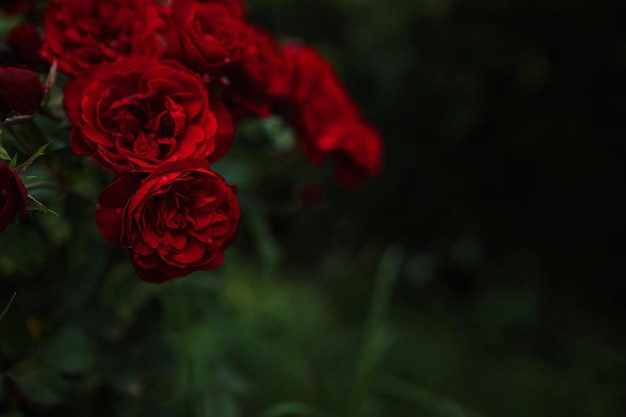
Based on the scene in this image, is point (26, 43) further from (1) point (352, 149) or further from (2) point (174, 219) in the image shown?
(1) point (352, 149)

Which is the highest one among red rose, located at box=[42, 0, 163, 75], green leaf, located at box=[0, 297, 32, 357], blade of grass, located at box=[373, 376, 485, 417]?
red rose, located at box=[42, 0, 163, 75]

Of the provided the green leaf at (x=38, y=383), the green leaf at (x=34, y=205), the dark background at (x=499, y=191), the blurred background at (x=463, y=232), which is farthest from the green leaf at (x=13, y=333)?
the dark background at (x=499, y=191)

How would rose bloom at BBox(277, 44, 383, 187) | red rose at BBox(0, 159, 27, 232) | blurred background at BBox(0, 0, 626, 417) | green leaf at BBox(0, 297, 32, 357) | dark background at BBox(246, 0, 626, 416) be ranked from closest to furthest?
red rose at BBox(0, 159, 27, 232) → green leaf at BBox(0, 297, 32, 357) → rose bloom at BBox(277, 44, 383, 187) → blurred background at BBox(0, 0, 626, 417) → dark background at BBox(246, 0, 626, 416)

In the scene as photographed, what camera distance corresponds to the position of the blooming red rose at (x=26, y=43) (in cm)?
87

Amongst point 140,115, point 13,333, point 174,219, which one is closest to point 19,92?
point 140,115

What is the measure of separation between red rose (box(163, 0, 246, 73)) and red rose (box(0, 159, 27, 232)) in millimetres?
266

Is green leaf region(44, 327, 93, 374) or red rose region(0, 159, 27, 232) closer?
red rose region(0, 159, 27, 232)

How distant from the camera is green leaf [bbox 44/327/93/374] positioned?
99 cm

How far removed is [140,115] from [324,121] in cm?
35

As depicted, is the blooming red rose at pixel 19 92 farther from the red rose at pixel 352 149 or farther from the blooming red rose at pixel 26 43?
the red rose at pixel 352 149

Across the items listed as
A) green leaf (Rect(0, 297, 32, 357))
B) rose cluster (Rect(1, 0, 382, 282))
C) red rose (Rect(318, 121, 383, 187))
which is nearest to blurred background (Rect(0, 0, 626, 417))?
red rose (Rect(318, 121, 383, 187))

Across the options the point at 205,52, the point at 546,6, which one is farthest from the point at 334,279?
the point at 205,52

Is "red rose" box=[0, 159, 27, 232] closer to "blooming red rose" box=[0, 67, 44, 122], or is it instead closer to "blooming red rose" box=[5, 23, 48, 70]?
"blooming red rose" box=[0, 67, 44, 122]

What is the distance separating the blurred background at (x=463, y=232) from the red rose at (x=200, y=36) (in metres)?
0.97
